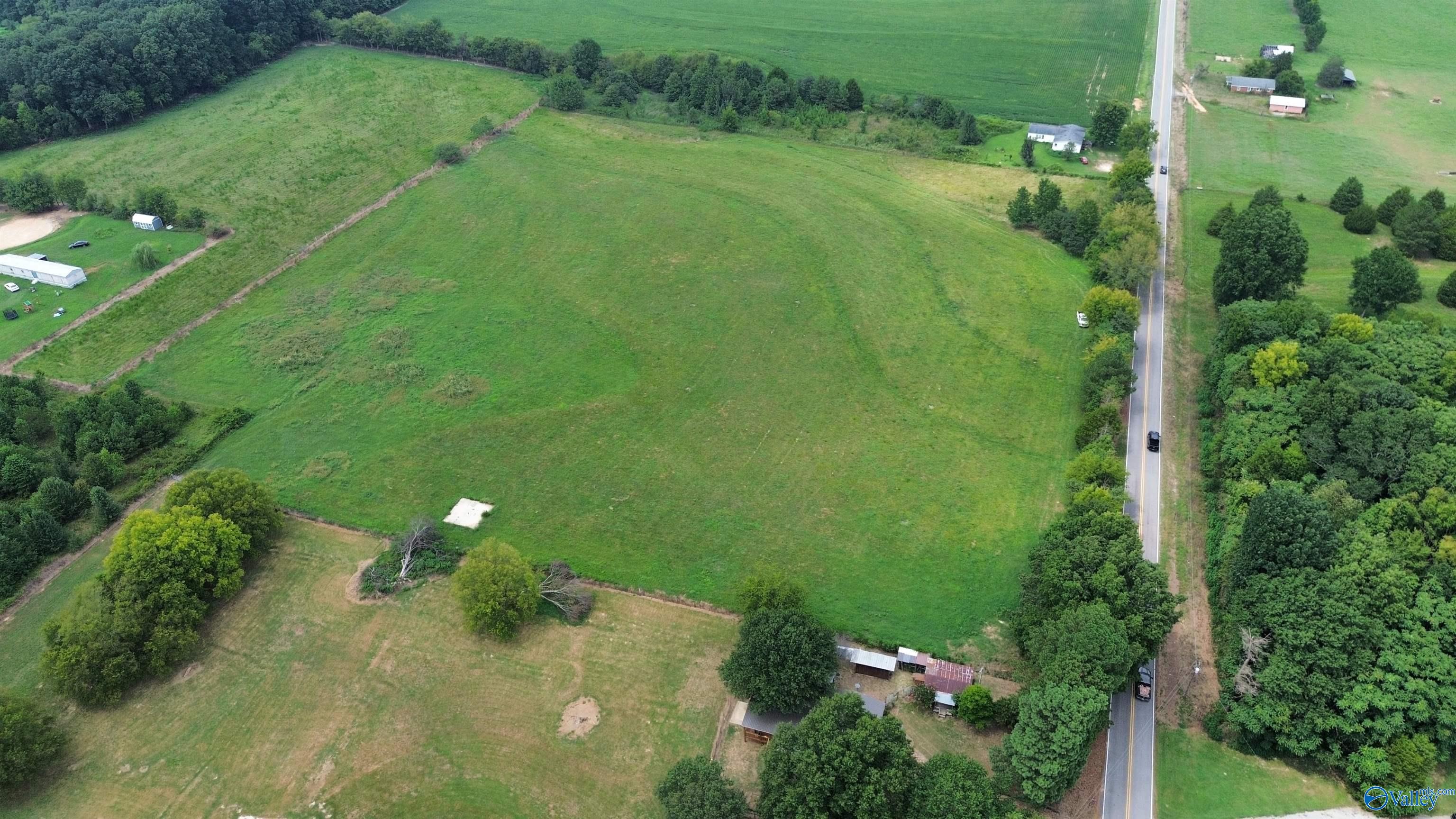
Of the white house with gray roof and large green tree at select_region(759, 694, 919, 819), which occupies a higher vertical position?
the white house with gray roof

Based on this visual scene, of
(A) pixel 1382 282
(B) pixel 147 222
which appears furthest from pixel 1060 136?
(B) pixel 147 222

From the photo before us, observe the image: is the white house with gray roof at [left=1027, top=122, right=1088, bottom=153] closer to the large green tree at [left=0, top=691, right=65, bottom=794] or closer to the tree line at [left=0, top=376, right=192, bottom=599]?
the tree line at [left=0, top=376, right=192, bottom=599]

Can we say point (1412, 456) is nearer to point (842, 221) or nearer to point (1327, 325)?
point (1327, 325)

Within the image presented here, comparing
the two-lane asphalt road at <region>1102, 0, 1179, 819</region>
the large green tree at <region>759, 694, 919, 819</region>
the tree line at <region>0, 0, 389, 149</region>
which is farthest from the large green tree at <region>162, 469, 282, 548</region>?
the tree line at <region>0, 0, 389, 149</region>

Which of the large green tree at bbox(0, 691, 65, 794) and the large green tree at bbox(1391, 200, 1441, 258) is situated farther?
the large green tree at bbox(1391, 200, 1441, 258)

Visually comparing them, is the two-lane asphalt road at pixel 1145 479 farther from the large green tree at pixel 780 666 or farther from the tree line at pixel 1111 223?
the large green tree at pixel 780 666

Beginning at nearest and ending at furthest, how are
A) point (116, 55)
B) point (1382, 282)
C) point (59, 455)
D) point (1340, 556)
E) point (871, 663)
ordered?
1. point (1340, 556)
2. point (871, 663)
3. point (59, 455)
4. point (1382, 282)
5. point (116, 55)

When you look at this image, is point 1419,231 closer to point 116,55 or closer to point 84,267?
point 84,267
